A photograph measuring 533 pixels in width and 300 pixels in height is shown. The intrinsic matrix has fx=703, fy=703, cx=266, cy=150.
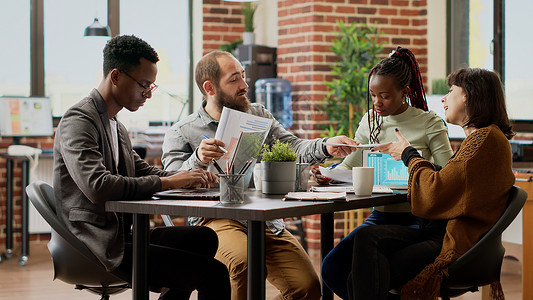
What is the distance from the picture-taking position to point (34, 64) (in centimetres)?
608

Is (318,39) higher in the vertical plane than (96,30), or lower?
lower

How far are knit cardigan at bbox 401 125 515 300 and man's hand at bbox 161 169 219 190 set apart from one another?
0.70 m

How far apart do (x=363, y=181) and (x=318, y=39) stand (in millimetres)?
3182

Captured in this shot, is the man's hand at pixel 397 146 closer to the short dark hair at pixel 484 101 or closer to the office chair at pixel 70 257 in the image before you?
the short dark hair at pixel 484 101

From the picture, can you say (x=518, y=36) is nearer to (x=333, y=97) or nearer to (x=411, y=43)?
(x=411, y=43)

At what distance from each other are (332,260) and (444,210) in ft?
1.65

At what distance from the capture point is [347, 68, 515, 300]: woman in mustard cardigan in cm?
229

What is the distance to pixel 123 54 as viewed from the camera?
241 cm

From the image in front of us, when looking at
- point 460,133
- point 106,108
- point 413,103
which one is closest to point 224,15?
point 460,133

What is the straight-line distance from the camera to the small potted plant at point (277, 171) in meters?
2.39

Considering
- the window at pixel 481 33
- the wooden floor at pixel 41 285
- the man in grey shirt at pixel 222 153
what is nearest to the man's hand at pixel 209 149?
the man in grey shirt at pixel 222 153

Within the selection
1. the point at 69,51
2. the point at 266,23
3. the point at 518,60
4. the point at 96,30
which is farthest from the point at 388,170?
the point at 69,51

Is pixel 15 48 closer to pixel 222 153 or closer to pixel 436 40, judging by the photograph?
pixel 436 40

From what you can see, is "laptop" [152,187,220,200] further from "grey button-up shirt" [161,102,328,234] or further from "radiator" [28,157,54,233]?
"radiator" [28,157,54,233]
